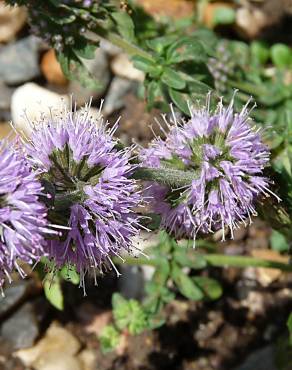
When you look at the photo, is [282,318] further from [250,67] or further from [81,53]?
[81,53]

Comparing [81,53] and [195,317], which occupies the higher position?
[81,53]

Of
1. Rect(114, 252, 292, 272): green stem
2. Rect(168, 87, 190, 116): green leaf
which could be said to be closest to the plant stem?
Rect(114, 252, 292, 272): green stem

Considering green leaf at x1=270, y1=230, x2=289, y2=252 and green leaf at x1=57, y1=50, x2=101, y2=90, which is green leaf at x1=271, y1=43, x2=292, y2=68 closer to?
green leaf at x1=270, y1=230, x2=289, y2=252

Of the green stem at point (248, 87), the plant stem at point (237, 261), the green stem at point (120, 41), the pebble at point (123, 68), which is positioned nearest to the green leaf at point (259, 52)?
the green stem at point (248, 87)

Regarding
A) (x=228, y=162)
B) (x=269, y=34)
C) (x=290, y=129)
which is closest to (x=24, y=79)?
(x=269, y=34)

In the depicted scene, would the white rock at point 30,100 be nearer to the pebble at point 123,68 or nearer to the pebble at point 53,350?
the pebble at point 123,68

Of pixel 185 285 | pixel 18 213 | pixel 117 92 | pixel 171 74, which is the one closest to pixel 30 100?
pixel 117 92

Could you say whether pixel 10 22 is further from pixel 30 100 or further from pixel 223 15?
pixel 223 15
